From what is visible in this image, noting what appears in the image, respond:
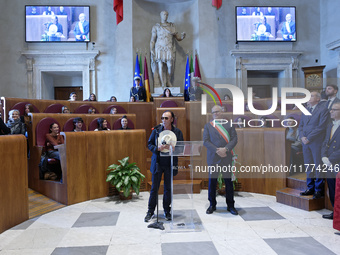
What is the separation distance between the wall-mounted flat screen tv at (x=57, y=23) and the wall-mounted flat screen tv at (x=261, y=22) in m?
4.90

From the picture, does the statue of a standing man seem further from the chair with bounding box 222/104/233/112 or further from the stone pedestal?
the chair with bounding box 222/104/233/112

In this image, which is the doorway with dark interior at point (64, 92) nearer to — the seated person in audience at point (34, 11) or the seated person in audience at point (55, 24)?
the seated person in audience at point (55, 24)

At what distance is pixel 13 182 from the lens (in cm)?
319

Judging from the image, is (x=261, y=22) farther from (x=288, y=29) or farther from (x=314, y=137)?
(x=314, y=137)

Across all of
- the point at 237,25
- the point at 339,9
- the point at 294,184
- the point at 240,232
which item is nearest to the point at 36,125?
the point at 240,232

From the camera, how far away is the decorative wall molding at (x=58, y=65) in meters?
9.52

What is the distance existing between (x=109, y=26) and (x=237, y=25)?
4.14m

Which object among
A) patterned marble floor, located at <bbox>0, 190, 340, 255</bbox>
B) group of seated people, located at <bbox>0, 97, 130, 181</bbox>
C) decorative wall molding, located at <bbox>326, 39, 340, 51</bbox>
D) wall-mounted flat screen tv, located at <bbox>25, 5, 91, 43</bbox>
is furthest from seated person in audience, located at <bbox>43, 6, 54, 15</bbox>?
decorative wall molding, located at <bbox>326, 39, 340, 51</bbox>

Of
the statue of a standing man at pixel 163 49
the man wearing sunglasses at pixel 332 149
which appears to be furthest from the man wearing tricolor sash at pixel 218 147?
the statue of a standing man at pixel 163 49

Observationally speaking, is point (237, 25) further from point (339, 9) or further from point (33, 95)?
point (33, 95)

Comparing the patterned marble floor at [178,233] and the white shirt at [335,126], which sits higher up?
the white shirt at [335,126]

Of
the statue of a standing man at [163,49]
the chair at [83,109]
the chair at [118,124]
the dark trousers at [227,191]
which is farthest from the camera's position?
the statue of a standing man at [163,49]

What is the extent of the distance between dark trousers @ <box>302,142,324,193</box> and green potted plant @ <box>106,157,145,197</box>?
2.19m

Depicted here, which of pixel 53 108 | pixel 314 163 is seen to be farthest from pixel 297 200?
pixel 53 108
